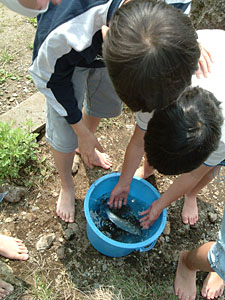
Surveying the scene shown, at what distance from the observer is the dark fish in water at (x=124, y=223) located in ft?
6.22

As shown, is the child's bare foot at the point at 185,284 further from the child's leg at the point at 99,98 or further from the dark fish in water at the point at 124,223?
the child's leg at the point at 99,98

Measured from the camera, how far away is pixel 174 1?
1.26 m

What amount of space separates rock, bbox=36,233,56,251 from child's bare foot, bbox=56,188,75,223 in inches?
5.5

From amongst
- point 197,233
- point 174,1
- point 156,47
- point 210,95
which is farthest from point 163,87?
point 197,233

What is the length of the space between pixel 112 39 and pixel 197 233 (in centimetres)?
148

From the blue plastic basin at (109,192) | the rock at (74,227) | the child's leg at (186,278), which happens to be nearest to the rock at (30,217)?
the rock at (74,227)

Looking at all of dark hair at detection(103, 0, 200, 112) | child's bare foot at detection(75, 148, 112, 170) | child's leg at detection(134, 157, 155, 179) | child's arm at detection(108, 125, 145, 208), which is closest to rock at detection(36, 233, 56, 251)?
child's arm at detection(108, 125, 145, 208)

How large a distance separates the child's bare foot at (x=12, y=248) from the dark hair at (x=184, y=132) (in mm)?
1009

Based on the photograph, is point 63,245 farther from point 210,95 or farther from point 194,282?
point 210,95

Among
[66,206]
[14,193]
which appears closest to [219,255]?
[66,206]

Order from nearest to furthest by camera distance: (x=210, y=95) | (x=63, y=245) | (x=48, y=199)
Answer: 1. (x=210, y=95)
2. (x=63, y=245)
3. (x=48, y=199)

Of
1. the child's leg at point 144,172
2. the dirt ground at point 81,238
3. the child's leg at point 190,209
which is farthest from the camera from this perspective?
the child's leg at point 144,172

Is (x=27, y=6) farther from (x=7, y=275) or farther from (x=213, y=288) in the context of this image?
(x=213, y=288)

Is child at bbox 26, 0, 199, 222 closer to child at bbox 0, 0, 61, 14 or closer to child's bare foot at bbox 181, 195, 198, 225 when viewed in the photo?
child at bbox 0, 0, 61, 14
